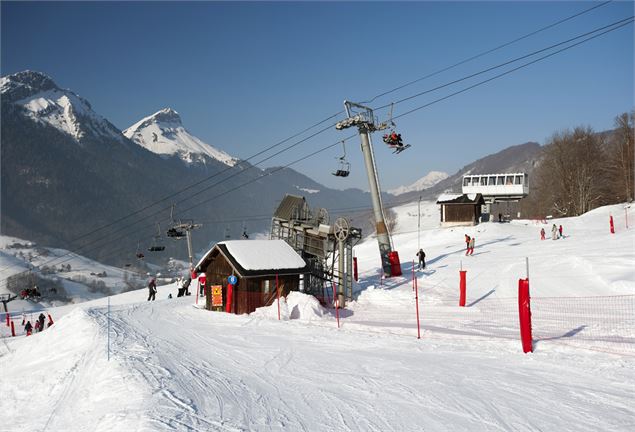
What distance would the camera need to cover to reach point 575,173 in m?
71.8

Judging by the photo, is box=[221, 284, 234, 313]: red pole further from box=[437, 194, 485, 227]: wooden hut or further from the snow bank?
box=[437, 194, 485, 227]: wooden hut

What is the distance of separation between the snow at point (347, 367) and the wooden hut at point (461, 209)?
32.9m

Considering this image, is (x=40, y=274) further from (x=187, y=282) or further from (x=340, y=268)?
(x=340, y=268)

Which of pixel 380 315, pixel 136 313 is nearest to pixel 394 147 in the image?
pixel 380 315

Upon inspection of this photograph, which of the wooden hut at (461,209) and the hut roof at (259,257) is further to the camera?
the wooden hut at (461,209)

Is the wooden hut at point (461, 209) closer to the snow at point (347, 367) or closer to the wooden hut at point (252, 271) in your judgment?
the snow at point (347, 367)

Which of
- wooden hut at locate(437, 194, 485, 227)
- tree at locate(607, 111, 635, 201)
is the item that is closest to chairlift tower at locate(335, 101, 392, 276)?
wooden hut at locate(437, 194, 485, 227)

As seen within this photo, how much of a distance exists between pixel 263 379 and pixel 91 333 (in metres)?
8.25

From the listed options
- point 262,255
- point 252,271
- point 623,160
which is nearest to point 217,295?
point 252,271

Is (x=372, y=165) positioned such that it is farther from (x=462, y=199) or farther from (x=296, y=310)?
(x=462, y=199)

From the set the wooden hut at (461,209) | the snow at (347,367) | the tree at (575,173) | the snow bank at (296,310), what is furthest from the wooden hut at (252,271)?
the tree at (575,173)

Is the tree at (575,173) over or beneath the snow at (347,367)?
over

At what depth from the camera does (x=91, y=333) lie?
15586 millimetres

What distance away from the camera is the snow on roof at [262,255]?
76.8 ft
